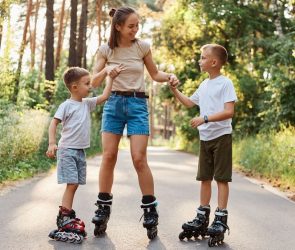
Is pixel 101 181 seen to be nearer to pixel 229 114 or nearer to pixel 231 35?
pixel 229 114

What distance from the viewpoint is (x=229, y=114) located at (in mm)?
5395

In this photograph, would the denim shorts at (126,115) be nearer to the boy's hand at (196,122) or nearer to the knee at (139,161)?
the knee at (139,161)

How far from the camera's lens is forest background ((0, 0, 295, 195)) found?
41.2 feet

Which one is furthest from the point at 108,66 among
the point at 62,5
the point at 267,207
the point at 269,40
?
the point at 62,5


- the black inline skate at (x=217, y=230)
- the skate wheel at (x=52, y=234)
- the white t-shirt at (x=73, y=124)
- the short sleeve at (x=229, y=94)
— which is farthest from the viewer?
the white t-shirt at (x=73, y=124)

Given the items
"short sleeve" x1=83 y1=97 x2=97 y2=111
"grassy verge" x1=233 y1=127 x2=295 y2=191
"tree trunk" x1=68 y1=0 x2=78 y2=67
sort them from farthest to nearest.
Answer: "tree trunk" x1=68 y1=0 x2=78 y2=67, "grassy verge" x1=233 y1=127 x2=295 y2=191, "short sleeve" x1=83 y1=97 x2=97 y2=111

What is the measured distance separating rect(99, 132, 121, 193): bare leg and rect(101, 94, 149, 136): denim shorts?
0.20 ft

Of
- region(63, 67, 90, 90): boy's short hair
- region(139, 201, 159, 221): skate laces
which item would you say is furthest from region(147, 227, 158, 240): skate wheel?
region(63, 67, 90, 90): boy's short hair

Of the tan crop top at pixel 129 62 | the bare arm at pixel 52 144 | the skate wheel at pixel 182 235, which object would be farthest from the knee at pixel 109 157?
the skate wheel at pixel 182 235

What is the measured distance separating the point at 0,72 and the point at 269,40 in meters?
11.0

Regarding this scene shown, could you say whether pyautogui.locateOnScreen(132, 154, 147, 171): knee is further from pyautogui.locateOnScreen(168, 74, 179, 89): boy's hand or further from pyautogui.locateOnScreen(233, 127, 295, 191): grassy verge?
pyautogui.locateOnScreen(233, 127, 295, 191): grassy verge

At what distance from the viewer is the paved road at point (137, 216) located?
5.31 m

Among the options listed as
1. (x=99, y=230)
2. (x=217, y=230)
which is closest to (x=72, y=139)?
(x=99, y=230)

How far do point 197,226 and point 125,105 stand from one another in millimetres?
1278
